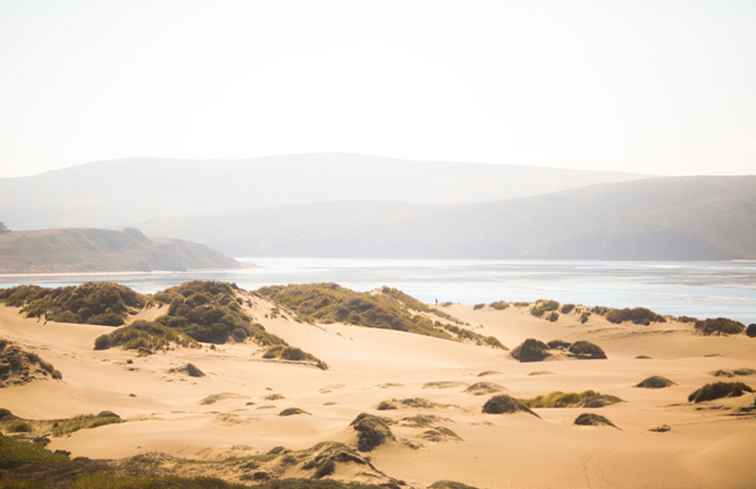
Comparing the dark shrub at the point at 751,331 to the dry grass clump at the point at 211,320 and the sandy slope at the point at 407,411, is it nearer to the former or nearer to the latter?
the sandy slope at the point at 407,411

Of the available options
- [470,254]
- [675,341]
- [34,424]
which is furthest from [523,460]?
[470,254]

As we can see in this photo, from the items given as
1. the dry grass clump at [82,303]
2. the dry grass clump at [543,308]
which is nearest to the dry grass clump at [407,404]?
the dry grass clump at [82,303]

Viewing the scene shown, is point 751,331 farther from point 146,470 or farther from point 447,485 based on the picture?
point 146,470

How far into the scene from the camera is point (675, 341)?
94.4 feet

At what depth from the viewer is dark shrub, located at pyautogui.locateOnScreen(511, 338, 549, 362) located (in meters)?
24.8

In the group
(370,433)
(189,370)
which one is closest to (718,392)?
(370,433)

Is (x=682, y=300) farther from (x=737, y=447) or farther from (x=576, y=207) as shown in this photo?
(x=576, y=207)

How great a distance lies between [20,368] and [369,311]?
22672mm

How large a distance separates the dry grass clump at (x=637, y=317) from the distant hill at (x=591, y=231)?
115405mm

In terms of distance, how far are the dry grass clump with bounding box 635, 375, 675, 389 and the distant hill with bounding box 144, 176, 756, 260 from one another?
443 feet

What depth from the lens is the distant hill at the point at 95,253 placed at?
8938 centimetres

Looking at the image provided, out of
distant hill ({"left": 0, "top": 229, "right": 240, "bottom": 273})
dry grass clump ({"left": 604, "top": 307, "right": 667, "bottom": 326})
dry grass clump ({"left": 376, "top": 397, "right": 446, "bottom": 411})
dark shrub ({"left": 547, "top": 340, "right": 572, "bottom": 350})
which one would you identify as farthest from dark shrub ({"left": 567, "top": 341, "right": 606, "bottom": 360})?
distant hill ({"left": 0, "top": 229, "right": 240, "bottom": 273})

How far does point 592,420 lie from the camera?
1055 cm

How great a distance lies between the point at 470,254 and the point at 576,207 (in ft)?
106
